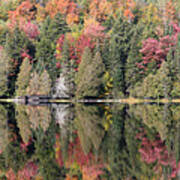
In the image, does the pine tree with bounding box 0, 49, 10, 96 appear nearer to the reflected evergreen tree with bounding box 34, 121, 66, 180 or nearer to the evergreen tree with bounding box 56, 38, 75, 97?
the evergreen tree with bounding box 56, 38, 75, 97

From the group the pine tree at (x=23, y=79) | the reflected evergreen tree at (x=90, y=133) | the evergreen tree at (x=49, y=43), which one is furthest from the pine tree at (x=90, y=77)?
the reflected evergreen tree at (x=90, y=133)

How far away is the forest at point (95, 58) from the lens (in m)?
71.1

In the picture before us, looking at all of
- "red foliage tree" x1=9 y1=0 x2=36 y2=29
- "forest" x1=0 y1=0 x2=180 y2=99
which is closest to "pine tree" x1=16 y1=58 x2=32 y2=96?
"forest" x1=0 y1=0 x2=180 y2=99

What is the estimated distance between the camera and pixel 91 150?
22.3 m

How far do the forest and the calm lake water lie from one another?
37982 mm

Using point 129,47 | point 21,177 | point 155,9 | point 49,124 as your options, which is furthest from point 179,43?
point 21,177

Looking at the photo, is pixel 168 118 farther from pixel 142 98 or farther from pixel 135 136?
pixel 142 98

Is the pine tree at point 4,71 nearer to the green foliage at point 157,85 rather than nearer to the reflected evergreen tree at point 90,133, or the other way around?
the green foliage at point 157,85

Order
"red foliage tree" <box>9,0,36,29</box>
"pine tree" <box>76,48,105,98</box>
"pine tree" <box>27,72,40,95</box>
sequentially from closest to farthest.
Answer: "pine tree" <box>76,48,105,98</box> → "pine tree" <box>27,72,40,95</box> → "red foliage tree" <box>9,0,36,29</box>

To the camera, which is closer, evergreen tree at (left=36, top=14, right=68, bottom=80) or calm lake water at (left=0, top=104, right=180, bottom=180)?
calm lake water at (left=0, top=104, right=180, bottom=180)

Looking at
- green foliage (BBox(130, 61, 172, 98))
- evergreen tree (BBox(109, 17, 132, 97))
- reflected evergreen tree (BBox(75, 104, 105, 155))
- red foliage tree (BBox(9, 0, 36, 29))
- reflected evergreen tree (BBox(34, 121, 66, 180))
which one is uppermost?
red foliage tree (BBox(9, 0, 36, 29))

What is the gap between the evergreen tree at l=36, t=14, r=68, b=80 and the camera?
78.8 m

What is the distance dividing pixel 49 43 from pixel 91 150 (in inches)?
2465

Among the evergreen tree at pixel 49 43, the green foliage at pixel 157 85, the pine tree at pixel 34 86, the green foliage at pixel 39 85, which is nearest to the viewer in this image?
the green foliage at pixel 157 85
